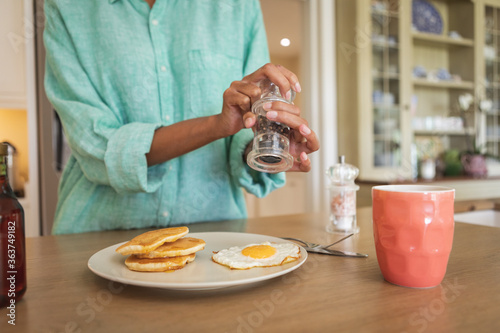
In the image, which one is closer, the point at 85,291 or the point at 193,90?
the point at 85,291

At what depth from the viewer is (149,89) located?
3.22ft

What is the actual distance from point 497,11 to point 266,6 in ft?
7.82

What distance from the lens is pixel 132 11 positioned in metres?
1.00

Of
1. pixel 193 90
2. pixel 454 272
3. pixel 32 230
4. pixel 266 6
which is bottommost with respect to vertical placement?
pixel 32 230

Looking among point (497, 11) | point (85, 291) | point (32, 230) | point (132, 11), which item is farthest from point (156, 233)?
point (497, 11)

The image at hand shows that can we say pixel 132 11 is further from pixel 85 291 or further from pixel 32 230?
pixel 32 230

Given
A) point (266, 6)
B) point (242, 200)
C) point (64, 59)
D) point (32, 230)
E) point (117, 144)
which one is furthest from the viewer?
point (266, 6)

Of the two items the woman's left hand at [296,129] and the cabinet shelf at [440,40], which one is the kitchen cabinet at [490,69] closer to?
the cabinet shelf at [440,40]

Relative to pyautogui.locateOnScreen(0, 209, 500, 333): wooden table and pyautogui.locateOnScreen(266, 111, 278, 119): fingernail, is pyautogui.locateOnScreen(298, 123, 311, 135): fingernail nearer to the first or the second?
pyautogui.locateOnScreen(266, 111, 278, 119): fingernail

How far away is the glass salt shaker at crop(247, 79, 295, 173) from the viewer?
65 centimetres

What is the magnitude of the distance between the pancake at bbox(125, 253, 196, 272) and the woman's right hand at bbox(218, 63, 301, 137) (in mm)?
250

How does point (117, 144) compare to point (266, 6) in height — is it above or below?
below

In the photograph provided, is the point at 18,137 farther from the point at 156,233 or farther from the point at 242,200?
the point at 156,233

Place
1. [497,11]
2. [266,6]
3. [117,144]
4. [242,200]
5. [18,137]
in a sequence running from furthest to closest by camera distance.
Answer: [497,11], [266,6], [18,137], [242,200], [117,144]
